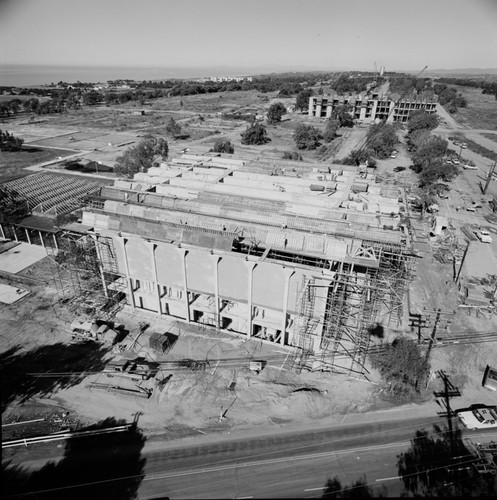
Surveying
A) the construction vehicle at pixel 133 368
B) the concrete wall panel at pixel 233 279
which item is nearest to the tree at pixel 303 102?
the concrete wall panel at pixel 233 279

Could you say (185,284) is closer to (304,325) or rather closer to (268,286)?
(268,286)

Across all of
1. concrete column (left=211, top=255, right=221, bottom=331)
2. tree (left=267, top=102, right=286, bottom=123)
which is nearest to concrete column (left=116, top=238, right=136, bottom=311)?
concrete column (left=211, top=255, right=221, bottom=331)

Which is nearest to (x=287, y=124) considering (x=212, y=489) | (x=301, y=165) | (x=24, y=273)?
(x=301, y=165)

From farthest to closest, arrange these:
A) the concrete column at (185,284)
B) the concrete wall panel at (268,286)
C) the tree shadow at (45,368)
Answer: the concrete column at (185,284), the concrete wall panel at (268,286), the tree shadow at (45,368)

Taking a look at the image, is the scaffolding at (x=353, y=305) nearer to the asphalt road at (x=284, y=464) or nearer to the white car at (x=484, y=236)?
the asphalt road at (x=284, y=464)

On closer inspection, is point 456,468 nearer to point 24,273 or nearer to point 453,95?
point 24,273

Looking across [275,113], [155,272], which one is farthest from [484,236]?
[275,113]
